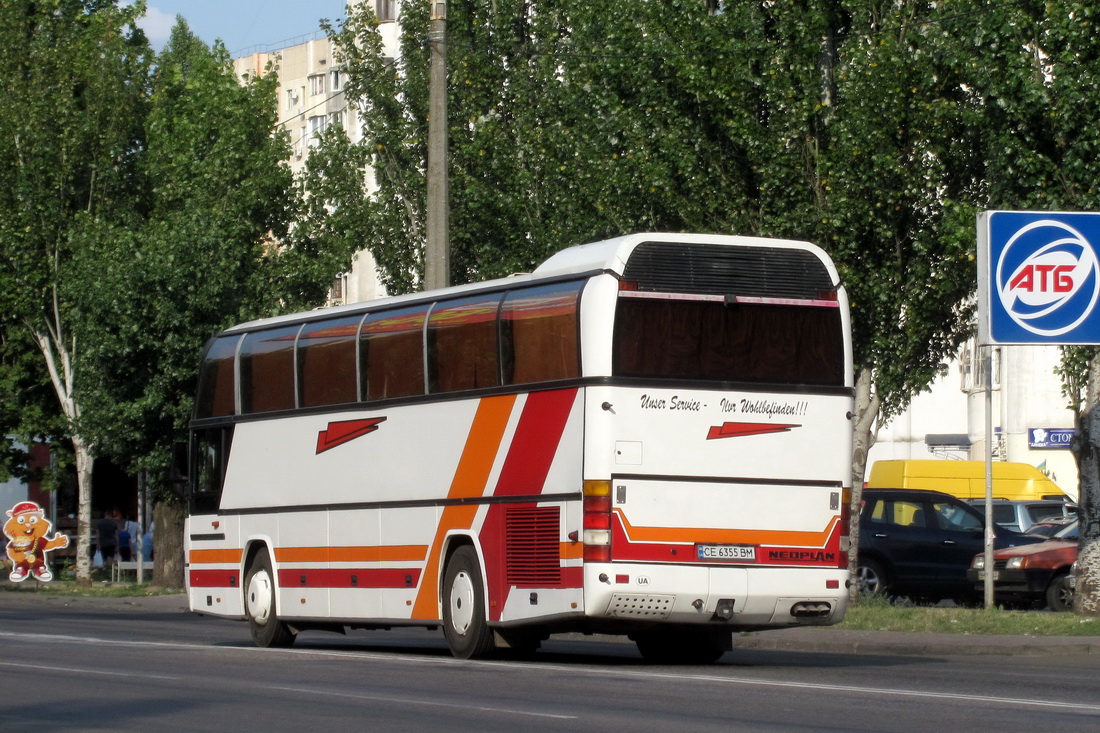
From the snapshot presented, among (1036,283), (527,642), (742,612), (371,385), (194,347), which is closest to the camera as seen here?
(742,612)

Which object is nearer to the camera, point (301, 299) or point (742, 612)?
point (742, 612)

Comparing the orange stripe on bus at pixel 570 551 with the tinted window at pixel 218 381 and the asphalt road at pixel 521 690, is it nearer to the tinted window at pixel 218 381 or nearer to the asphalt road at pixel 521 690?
the asphalt road at pixel 521 690

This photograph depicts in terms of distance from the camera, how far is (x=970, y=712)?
11156mm

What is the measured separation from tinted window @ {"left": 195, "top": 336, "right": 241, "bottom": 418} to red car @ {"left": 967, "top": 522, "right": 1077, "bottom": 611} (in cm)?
A: 1077

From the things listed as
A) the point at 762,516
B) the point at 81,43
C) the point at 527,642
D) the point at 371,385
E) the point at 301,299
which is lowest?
the point at 527,642

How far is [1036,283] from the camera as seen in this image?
21.8 m

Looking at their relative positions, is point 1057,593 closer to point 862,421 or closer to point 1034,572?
point 1034,572

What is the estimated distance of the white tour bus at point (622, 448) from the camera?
15.5m

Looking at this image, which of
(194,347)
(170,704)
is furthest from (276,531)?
(194,347)

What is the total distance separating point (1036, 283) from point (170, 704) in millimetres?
12752

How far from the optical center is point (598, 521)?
15.4m

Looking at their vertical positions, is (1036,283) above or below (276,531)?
above

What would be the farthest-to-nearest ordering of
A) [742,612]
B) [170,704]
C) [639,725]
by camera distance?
[742,612]
[170,704]
[639,725]

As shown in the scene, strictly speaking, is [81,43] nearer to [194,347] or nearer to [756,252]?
[194,347]
